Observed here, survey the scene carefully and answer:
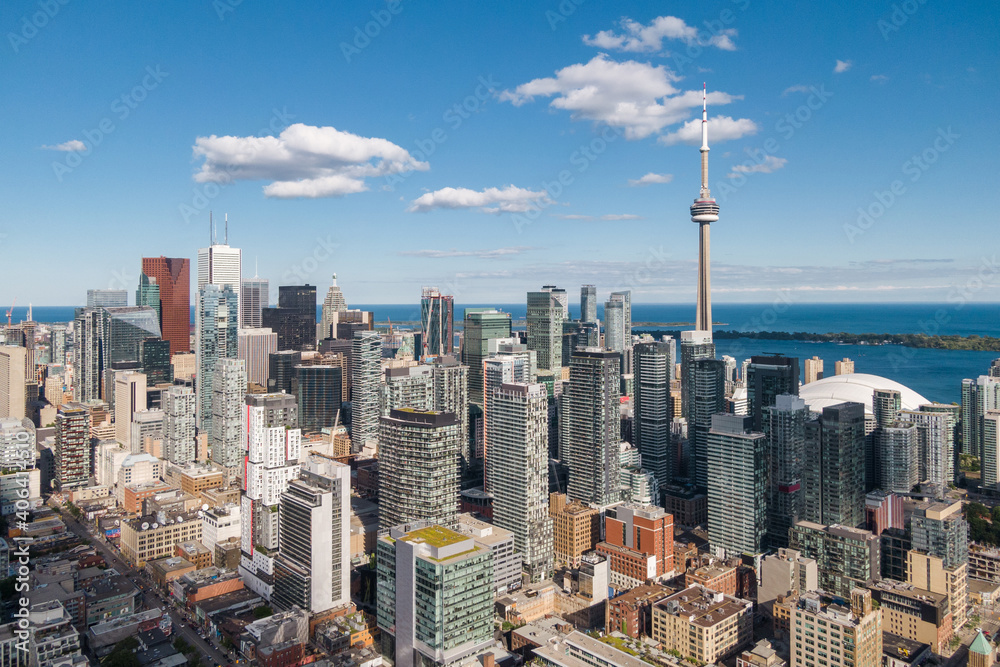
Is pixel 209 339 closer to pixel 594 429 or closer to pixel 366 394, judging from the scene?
pixel 366 394

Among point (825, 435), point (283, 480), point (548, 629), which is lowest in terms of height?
point (548, 629)

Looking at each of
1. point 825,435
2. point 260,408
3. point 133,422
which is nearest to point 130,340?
point 133,422

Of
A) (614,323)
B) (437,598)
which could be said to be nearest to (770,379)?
(437,598)

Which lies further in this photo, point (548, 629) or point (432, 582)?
point (548, 629)

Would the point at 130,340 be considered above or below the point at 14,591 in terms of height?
above

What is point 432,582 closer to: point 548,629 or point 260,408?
point 548,629

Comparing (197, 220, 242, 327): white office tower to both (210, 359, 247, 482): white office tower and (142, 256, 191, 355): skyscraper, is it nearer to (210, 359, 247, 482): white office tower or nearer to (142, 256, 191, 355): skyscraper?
(142, 256, 191, 355): skyscraper

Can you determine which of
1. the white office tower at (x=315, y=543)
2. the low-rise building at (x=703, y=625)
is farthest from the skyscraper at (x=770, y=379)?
the white office tower at (x=315, y=543)
